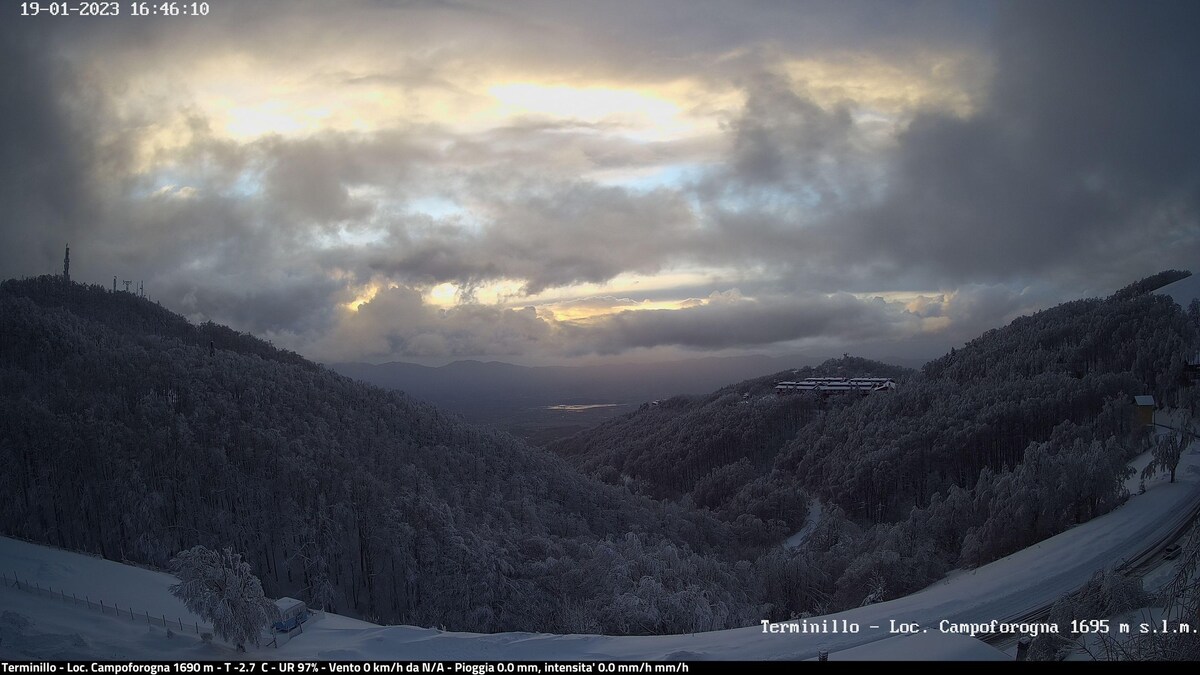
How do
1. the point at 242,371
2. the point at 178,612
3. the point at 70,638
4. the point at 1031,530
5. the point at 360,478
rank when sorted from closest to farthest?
1. the point at 70,638
2. the point at 178,612
3. the point at 1031,530
4. the point at 360,478
5. the point at 242,371

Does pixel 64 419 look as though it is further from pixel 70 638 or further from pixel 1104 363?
pixel 1104 363

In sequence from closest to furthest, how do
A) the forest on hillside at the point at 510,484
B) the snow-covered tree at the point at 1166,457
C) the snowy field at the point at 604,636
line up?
the snowy field at the point at 604,636 < the snow-covered tree at the point at 1166,457 < the forest on hillside at the point at 510,484

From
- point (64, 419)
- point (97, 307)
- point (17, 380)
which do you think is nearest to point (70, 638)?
point (64, 419)

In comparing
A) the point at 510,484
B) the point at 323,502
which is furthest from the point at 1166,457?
the point at 323,502

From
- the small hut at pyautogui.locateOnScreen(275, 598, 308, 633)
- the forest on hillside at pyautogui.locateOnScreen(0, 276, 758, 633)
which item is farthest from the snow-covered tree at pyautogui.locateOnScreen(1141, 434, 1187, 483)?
the small hut at pyautogui.locateOnScreen(275, 598, 308, 633)

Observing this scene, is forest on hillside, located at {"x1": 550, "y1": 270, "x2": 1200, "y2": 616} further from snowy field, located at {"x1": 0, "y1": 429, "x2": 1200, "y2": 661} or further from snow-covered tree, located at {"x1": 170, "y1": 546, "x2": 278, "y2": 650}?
snow-covered tree, located at {"x1": 170, "y1": 546, "x2": 278, "y2": 650}

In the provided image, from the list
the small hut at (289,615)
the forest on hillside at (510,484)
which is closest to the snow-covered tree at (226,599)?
the small hut at (289,615)

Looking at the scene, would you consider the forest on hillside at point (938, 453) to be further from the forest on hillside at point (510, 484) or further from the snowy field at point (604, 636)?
the snowy field at point (604, 636)
